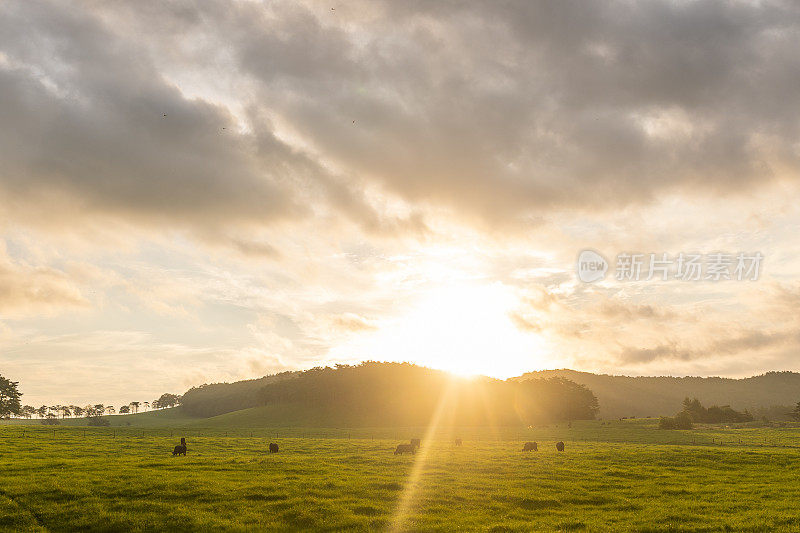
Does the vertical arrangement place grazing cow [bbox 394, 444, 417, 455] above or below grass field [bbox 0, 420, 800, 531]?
below

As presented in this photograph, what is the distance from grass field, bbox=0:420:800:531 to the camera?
25.2 metres

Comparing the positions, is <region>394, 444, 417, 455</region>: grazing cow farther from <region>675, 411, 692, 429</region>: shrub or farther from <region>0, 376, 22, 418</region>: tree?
<region>0, 376, 22, 418</region>: tree

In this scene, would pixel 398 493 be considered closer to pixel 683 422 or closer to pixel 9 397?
pixel 683 422

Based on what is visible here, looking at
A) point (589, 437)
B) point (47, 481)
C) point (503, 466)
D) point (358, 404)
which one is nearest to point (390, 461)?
point (503, 466)

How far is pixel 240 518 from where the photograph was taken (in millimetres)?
25328

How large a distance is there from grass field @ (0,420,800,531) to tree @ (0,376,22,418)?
15640 centimetres

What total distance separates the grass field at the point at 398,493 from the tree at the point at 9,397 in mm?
156400

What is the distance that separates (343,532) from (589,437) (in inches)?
3236

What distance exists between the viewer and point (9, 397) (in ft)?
575

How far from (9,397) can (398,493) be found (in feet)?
651

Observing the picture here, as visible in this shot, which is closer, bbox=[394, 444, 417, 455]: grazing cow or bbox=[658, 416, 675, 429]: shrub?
bbox=[394, 444, 417, 455]: grazing cow

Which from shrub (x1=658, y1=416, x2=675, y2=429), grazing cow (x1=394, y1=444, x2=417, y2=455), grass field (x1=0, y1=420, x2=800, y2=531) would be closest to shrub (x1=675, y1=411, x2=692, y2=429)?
shrub (x1=658, y1=416, x2=675, y2=429)

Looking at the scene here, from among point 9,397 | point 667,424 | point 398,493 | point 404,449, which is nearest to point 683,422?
point 667,424

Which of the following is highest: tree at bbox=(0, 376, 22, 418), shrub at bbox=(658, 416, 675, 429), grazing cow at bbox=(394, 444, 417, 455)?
grazing cow at bbox=(394, 444, 417, 455)
